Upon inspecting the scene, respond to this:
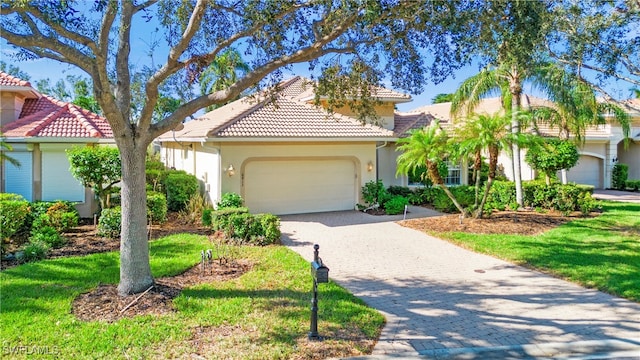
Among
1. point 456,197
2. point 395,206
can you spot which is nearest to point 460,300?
point 395,206

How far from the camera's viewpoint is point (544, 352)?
5.84m

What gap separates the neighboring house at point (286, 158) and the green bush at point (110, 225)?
4065mm

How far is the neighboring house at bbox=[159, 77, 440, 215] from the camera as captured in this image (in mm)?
15773

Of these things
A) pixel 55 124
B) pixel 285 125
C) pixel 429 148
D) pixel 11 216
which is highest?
pixel 285 125

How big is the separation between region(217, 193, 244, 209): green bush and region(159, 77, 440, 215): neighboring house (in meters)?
0.66

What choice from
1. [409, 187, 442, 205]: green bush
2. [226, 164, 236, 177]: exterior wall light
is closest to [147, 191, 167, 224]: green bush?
[226, 164, 236, 177]: exterior wall light

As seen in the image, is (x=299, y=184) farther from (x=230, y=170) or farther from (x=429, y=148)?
(x=429, y=148)

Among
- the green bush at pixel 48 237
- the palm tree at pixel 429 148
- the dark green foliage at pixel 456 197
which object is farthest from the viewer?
the dark green foliage at pixel 456 197

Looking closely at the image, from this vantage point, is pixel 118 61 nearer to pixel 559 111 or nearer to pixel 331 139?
pixel 331 139

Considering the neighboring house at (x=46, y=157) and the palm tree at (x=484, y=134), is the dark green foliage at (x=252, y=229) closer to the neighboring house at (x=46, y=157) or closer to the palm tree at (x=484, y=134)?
the neighboring house at (x=46, y=157)

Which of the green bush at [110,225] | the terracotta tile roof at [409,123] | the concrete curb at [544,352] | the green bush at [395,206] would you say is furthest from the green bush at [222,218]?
the terracotta tile roof at [409,123]

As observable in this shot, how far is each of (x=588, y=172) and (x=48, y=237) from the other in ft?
102

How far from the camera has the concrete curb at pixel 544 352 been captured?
5.66 meters

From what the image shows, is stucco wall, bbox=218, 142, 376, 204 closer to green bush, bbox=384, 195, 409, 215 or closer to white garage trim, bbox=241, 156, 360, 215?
white garage trim, bbox=241, 156, 360, 215
